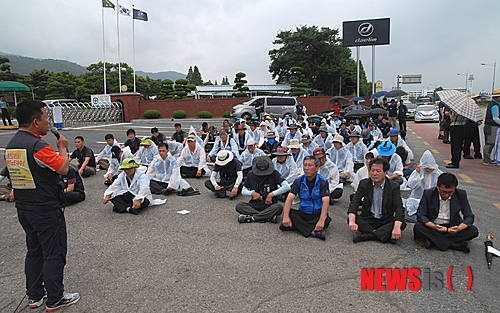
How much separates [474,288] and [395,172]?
12.4ft

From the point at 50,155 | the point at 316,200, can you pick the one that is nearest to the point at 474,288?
the point at 316,200

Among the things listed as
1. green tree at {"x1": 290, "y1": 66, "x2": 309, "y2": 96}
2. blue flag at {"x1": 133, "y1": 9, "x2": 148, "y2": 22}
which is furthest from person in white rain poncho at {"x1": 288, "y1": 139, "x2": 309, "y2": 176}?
green tree at {"x1": 290, "y1": 66, "x2": 309, "y2": 96}

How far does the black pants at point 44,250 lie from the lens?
3373 mm

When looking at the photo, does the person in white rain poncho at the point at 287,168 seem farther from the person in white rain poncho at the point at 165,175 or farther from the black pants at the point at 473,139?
the black pants at the point at 473,139

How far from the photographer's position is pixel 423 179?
6.25 meters

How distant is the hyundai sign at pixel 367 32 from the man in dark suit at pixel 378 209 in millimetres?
27615

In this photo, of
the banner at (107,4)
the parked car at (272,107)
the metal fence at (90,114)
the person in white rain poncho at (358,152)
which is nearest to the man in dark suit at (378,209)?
the person in white rain poncho at (358,152)

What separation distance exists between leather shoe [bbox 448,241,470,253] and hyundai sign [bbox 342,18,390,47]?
2805 cm

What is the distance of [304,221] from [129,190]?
3.40m

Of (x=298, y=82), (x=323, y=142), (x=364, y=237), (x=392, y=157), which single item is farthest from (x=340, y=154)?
(x=298, y=82)

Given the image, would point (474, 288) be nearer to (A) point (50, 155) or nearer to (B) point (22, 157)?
(A) point (50, 155)

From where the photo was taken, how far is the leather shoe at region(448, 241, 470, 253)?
4.64m

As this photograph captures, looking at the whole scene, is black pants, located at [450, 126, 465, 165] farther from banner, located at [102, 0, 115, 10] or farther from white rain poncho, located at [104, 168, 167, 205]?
banner, located at [102, 0, 115, 10]

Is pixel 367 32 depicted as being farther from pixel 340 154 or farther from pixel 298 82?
pixel 340 154
